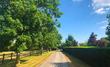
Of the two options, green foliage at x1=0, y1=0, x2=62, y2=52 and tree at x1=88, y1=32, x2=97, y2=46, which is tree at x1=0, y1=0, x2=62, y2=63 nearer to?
green foliage at x1=0, y1=0, x2=62, y2=52

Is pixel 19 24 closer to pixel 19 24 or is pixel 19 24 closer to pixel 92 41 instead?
pixel 19 24

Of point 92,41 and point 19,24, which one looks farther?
point 92,41

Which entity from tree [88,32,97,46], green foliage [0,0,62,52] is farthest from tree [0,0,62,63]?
tree [88,32,97,46]

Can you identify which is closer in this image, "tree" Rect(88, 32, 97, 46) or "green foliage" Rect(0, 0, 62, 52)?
"green foliage" Rect(0, 0, 62, 52)

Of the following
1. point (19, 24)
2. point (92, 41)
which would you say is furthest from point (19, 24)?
point (92, 41)

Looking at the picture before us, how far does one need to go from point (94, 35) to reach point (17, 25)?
15782cm

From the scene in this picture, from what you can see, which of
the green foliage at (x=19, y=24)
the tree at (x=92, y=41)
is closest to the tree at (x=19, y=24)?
the green foliage at (x=19, y=24)

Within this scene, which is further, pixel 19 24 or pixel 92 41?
pixel 92 41

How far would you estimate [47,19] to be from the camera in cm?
4119

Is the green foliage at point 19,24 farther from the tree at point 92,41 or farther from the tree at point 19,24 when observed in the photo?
the tree at point 92,41

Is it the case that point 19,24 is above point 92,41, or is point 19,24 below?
below

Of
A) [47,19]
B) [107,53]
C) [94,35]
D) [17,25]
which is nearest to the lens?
[107,53]

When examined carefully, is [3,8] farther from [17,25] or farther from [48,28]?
[48,28]

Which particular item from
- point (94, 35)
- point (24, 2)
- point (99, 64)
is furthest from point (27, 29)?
point (94, 35)
